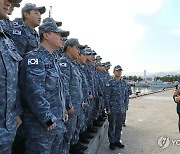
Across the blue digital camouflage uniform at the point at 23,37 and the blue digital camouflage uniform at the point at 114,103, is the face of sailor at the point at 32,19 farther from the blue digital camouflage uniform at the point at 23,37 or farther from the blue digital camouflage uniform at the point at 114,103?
the blue digital camouflage uniform at the point at 114,103

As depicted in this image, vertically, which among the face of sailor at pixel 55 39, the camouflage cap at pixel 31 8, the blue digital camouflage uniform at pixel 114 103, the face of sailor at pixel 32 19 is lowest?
the blue digital camouflage uniform at pixel 114 103

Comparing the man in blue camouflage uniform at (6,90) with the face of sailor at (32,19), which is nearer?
the man in blue camouflage uniform at (6,90)

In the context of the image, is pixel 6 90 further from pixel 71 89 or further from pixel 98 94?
pixel 98 94

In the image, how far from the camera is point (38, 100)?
2.43 metres

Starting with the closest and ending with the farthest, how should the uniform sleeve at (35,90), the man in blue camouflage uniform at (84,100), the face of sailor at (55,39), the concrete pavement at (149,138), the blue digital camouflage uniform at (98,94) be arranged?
1. the uniform sleeve at (35,90)
2. the face of sailor at (55,39)
3. the man in blue camouflage uniform at (84,100)
4. the concrete pavement at (149,138)
5. the blue digital camouflage uniform at (98,94)

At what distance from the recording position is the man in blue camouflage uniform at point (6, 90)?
195 cm

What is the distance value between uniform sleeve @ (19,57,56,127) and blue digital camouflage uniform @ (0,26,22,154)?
0.32m

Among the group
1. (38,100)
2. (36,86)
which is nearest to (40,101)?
(38,100)

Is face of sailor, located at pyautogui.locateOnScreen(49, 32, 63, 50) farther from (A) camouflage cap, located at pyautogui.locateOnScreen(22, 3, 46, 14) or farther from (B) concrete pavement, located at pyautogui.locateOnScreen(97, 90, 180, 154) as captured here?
(B) concrete pavement, located at pyautogui.locateOnScreen(97, 90, 180, 154)

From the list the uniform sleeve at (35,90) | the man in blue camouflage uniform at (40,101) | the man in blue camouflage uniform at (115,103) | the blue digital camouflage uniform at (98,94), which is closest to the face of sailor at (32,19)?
the man in blue camouflage uniform at (40,101)

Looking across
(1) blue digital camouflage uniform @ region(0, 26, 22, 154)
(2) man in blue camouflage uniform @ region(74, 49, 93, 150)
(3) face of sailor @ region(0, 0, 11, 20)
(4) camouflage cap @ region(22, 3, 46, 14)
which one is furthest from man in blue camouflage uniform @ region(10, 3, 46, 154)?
(2) man in blue camouflage uniform @ region(74, 49, 93, 150)

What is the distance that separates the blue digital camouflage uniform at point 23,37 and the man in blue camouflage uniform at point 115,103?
269cm

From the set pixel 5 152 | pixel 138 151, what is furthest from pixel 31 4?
pixel 138 151

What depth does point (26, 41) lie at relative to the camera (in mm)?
3193
